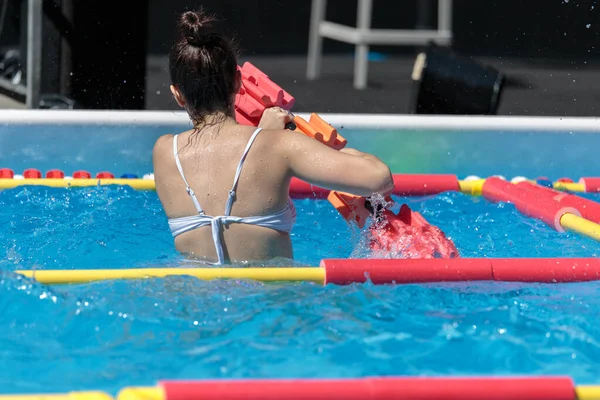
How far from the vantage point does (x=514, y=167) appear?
4.86m

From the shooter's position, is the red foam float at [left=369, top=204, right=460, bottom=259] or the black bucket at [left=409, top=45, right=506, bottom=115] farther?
the black bucket at [left=409, top=45, right=506, bottom=115]

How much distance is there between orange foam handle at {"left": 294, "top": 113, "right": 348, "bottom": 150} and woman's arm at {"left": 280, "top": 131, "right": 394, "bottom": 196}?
32 cm

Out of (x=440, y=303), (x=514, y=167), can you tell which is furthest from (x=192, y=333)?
(x=514, y=167)

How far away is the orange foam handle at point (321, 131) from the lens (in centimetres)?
303

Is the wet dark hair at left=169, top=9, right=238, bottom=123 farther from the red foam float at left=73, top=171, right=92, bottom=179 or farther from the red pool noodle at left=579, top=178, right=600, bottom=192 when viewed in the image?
the red pool noodle at left=579, top=178, right=600, bottom=192

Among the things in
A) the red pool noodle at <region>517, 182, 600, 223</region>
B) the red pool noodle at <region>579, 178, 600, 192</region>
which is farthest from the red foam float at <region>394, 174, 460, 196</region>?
the red pool noodle at <region>579, 178, 600, 192</region>

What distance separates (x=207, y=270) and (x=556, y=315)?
1.03 m

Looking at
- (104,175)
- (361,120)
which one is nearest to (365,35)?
(361,120)

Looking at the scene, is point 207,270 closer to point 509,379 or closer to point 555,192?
point 509,379

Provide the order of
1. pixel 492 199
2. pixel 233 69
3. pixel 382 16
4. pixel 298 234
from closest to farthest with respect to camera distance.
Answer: pixel 233 69 → pixel 298 234 → pixel 492 199 → pixel 382 16

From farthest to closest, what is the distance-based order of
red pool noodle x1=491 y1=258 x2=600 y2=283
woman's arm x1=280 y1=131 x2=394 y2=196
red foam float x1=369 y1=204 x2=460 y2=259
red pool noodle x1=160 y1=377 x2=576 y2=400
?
red foam float x1=369 y1=204 x2=460 y2=259 < red pool noodle x1=491 y1=258 x2=600 y2=283 < woman's arm x1=280 y1=131 x2=394 y2=196 < red pool noodle x1=160 y1=377 x2=576 y2=400

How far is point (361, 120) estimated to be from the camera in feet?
15.5

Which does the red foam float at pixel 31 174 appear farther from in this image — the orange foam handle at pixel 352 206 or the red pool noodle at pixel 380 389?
the red pool noodle at pixel 380 389

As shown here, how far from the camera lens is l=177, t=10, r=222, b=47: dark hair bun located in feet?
8.96
